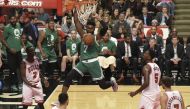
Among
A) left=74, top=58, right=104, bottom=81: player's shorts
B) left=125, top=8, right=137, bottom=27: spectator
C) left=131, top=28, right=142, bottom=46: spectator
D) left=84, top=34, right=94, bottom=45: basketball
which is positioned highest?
left=84, top=34, right=94, bottom=45: basketball

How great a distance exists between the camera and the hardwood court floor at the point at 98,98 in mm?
12555

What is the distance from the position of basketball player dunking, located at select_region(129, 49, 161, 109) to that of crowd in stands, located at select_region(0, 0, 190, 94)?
538 centimetres

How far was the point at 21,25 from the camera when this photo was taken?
1501 centimetres

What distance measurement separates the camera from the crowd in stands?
14570 millimetres

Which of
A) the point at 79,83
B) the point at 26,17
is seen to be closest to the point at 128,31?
the point at 79,83

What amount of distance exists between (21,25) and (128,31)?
3559 mm

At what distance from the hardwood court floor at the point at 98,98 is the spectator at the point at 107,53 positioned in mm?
668

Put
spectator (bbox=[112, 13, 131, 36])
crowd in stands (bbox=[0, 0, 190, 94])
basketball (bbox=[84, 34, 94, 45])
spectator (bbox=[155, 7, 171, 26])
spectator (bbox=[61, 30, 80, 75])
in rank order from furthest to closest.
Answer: spectator (bbox=[155, 7, 171, 26]) < spectator (bbox=[112, 13, 131, 36]) < spectator (bbox=[61, 30, 80, 75]) < crowd in stands (bbox=[0, 0, 190, 94]) < basketball (bbox=[84, 34, 94, 45])

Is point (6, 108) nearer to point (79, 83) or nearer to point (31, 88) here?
point (31, 88)

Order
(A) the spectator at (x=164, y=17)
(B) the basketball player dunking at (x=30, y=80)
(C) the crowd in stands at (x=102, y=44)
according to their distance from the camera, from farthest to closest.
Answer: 1. (A) the spectator at (x=164, y=17)
2. (C) the crowd in stands at (x=102, y=44)
3. (B) the basketball player dunking at (x=30, y=80)

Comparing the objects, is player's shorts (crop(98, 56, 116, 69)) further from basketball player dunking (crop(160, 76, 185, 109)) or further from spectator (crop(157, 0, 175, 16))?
basketball player dunking (crop(160, 76, 185, 109))

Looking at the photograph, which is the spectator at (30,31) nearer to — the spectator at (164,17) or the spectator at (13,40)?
the spectator at (13,40)

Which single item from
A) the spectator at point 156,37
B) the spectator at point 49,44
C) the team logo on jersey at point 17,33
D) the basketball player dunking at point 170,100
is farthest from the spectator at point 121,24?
the basketball player dunking at point 170,100

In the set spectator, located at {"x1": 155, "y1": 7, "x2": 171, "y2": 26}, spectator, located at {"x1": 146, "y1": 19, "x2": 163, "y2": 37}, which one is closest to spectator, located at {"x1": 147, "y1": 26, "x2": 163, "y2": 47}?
spectator, located at {"x1": 146, "y1": 19, "x2": 163, "y2": 37}
